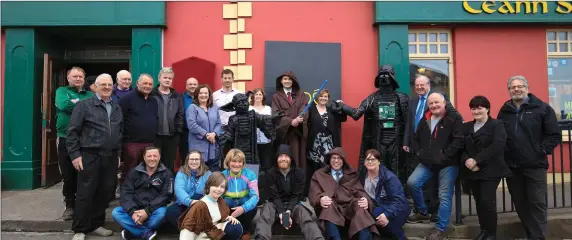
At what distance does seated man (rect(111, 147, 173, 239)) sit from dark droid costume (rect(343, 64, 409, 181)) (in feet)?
8.19

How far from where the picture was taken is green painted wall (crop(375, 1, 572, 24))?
6699 millimetres

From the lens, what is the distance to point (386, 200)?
14.6ft

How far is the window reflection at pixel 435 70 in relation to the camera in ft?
23.0

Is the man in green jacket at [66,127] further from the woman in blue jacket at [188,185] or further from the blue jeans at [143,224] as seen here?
the woman in blue jacket at [188,185]

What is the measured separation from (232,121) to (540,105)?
357cm

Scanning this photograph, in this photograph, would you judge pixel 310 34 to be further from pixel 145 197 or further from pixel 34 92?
pixel 34 92

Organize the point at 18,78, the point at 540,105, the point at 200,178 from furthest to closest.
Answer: the point at 18,78 → the point at 200,178 → the point at 540,105

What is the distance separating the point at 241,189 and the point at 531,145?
3231 millimetres

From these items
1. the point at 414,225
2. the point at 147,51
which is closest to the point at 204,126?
the point at 147,51

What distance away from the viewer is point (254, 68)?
6.74 m

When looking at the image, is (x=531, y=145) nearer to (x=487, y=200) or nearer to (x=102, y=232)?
(x=487, y=200)

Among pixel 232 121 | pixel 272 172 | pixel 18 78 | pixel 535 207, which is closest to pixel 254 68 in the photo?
pixel 232 121

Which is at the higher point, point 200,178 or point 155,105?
point 155,105

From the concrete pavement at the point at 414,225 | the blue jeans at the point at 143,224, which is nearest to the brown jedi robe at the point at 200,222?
the blue jeans at the point at 143,224
